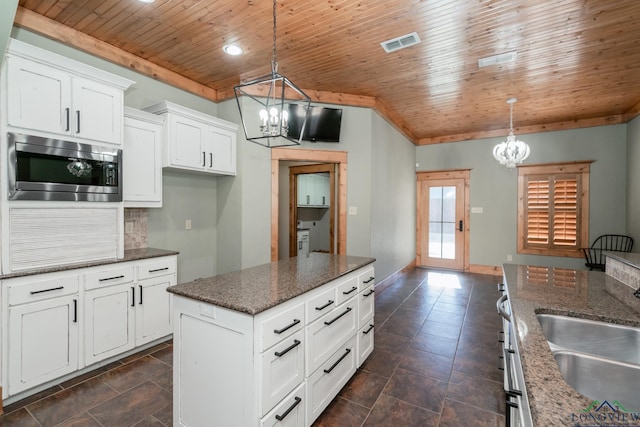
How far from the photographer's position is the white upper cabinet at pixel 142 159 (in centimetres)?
295

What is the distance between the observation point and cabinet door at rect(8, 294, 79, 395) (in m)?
2.12

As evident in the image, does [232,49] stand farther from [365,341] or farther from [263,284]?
[365,341]

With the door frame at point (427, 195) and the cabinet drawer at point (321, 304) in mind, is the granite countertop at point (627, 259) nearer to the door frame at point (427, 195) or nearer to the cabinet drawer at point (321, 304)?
the cabinet drawer at point (321, 304)

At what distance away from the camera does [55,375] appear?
231cm

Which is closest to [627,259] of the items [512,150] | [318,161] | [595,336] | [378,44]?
[595,336]

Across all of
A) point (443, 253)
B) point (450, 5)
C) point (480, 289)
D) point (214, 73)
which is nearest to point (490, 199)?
point (443, 253)

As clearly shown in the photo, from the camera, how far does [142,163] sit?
3.07 meters

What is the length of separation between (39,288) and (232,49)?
2.72 m

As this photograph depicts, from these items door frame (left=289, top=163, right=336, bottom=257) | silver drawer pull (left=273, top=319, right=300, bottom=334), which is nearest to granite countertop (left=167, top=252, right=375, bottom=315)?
silver drawer pull (left=273, top=319, right=300, bottom=334)

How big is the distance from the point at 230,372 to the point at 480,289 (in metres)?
4.78

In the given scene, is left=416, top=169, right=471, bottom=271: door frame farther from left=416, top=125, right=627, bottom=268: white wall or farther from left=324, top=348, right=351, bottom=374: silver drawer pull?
left=324, top=348, right=351, bottom=374: silver drawer pull

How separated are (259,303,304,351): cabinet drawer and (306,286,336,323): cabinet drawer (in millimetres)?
86

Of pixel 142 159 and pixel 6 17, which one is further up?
pixel 6 17

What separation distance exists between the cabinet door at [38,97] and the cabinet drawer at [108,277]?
1.18 metres
